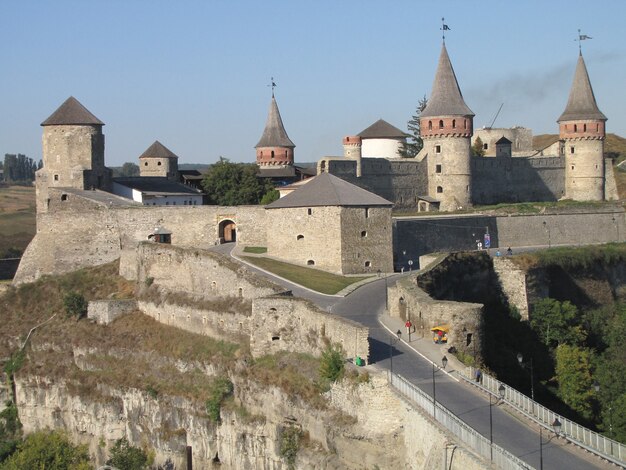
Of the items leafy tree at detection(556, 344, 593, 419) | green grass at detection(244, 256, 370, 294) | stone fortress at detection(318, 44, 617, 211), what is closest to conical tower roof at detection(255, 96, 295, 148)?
stone fortress at detection(318, 44, 617, 211)

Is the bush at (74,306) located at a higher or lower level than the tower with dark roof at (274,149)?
lower

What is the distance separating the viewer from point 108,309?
45.8 meters

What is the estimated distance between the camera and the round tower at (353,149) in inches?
2454

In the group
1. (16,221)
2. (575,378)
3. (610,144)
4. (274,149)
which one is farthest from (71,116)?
(610,144)

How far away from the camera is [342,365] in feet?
97.3

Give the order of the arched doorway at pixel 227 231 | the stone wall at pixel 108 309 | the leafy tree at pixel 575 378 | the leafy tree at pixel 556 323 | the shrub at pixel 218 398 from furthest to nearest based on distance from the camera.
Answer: the arched doorway at pixel 227 231, the stone wall at pixel 108 309, the leafy tree at pixel 556 323, the leafy tree at pixel 575 378, the shrub at pixel 218 398

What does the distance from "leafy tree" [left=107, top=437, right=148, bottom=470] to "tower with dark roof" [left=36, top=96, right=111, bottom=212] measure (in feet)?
66.7

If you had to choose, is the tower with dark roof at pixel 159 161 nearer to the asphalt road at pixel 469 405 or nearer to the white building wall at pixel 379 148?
the white building wall at pixel 379 148

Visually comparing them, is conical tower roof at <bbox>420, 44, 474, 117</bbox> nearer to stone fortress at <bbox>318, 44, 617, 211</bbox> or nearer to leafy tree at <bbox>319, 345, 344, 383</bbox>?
stone fortress at <bbox>318, 44, 617, 211</bbox>

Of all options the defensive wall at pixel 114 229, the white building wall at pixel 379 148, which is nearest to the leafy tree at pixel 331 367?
the defensive wall at pixel 114 229

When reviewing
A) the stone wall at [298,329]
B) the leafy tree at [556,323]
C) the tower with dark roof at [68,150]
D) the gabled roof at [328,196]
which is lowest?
the leafy tree at [556,323]

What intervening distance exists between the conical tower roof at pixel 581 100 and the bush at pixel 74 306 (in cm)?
3905

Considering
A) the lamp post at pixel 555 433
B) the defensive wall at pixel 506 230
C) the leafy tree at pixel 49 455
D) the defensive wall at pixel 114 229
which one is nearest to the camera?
the lamp post at pixel 555 433

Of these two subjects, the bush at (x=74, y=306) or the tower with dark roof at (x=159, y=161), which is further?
the tower with dark roof at (x=159, y=161)
